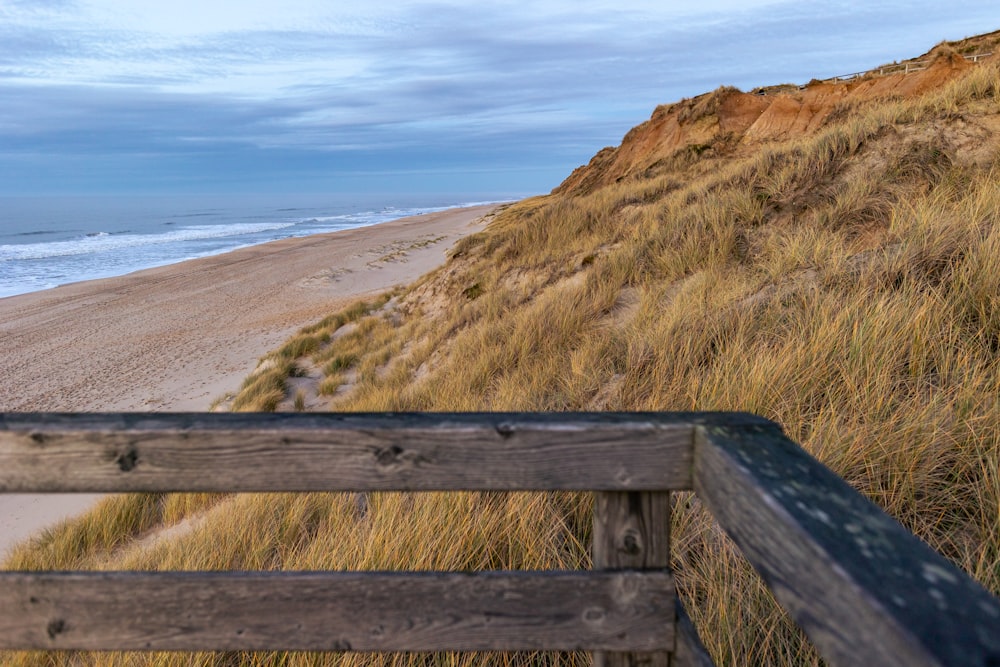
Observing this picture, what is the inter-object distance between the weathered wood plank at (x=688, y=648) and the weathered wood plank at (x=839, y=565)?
0.36 m

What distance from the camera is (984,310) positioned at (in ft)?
13.0

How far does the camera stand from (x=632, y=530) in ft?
4.85

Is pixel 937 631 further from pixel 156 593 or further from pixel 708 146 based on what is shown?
pixel 708 146

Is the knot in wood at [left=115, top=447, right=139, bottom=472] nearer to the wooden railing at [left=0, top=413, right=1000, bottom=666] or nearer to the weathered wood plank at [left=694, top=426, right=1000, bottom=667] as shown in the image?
the wooden railing at [left=0, top=413, right=1000, bottom=666]

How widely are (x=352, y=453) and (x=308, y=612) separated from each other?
0.46 metres

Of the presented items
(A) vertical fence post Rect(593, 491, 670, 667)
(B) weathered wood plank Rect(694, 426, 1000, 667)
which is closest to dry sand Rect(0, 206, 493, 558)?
(A) vertical fence post Rect(593, 491, 670, 667)

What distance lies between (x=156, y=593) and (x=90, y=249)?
48.3 meters

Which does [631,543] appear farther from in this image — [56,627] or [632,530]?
[56,627]

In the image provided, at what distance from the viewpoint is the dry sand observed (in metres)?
11.0

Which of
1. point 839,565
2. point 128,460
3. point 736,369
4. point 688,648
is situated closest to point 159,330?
point 736,369

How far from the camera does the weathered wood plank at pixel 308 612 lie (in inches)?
59.7

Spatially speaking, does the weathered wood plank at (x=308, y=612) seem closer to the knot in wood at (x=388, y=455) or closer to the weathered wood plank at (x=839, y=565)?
the knot in wood at (x=388, y=455)

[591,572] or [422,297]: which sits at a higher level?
[591,572]

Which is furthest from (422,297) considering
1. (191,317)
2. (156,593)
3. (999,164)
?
(156,593)
